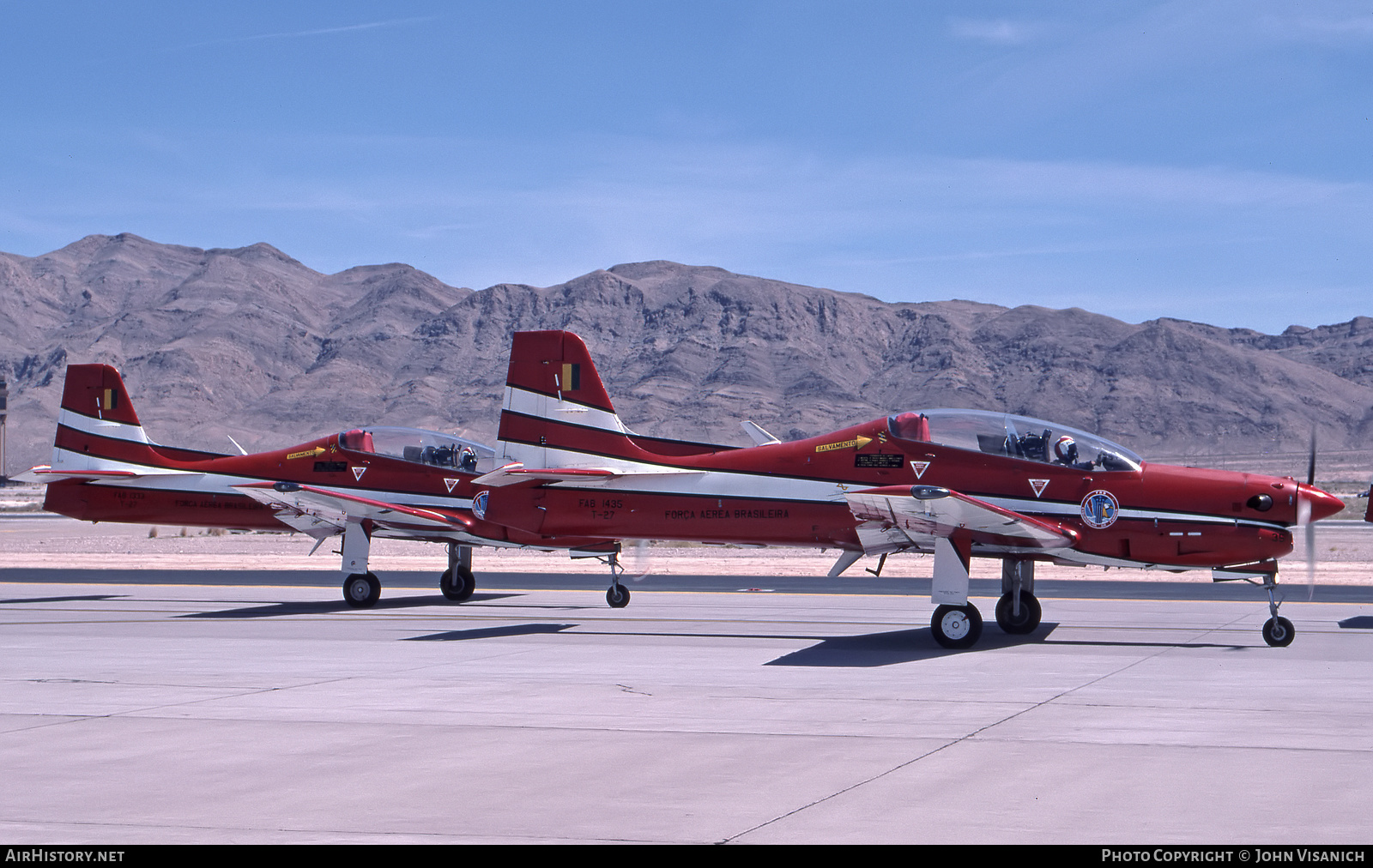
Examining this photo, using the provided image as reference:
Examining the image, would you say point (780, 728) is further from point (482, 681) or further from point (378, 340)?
point (378, 340)

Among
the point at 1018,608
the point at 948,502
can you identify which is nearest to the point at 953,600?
the point at 948,502

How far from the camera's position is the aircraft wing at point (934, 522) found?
44.5ft

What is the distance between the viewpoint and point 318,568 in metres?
30.5

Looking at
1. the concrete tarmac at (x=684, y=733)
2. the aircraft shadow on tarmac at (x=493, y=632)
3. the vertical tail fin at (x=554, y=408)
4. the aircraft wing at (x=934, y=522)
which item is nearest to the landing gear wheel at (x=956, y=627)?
the concrete tarmac at (x=684, y=733)

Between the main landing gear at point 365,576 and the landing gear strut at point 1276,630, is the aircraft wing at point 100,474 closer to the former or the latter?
the main landing gear at point 365,576

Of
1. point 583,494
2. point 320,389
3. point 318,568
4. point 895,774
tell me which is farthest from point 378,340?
point 895,774

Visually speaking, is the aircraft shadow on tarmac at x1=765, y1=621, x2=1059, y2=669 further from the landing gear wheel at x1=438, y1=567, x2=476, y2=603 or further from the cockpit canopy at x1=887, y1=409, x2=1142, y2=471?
the landing gear wheel at x1=438, y1=567, x2=476, y2=603

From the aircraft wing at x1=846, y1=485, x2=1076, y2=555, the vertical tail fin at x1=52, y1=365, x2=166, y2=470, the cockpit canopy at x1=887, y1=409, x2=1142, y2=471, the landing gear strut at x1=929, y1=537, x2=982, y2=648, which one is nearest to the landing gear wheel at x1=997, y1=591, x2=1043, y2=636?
the aircraft wing at x1=846, y1=485, x2=1076, y2=555

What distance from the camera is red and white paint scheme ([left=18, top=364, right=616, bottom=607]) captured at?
20625 millimetres

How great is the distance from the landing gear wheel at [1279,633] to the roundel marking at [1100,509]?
6.69 feet

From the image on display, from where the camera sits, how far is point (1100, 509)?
1482 cm

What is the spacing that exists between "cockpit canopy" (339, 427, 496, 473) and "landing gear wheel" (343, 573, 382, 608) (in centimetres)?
220

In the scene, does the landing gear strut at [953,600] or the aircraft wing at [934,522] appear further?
the landing gear strut at [953,600]

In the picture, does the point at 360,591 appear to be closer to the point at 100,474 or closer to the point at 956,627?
the point at 100,474
